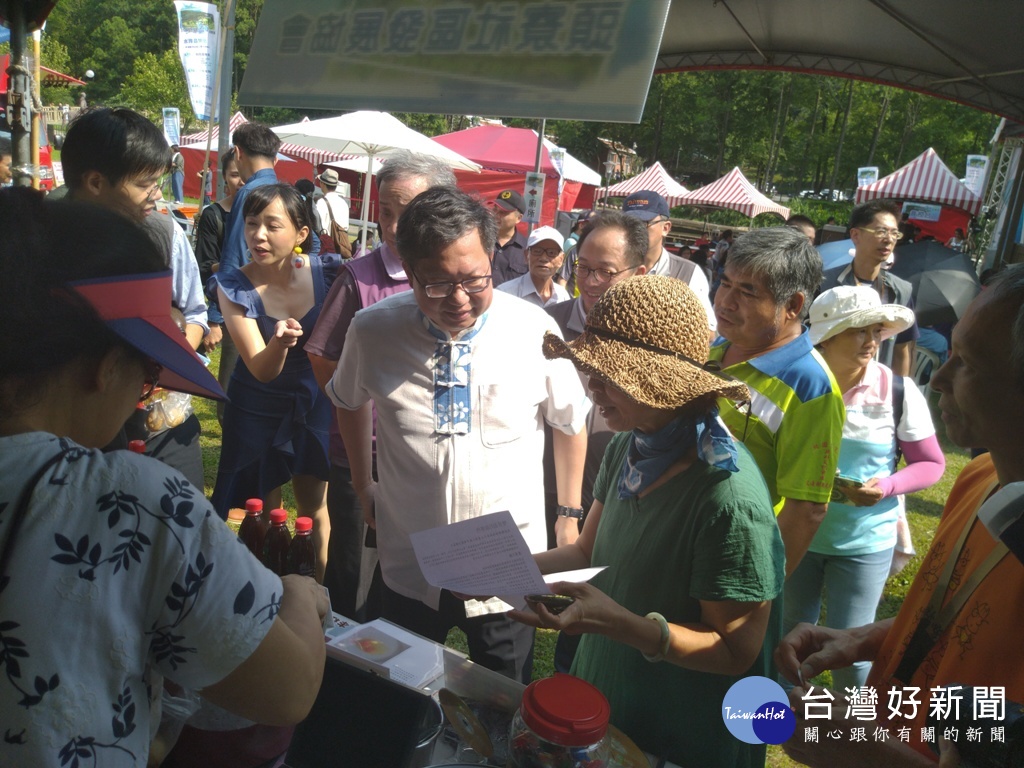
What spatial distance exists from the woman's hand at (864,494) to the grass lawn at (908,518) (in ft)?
3.81

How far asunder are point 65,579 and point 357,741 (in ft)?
2.26

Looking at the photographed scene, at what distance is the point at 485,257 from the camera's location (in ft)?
7.11

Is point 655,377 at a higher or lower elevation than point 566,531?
higher

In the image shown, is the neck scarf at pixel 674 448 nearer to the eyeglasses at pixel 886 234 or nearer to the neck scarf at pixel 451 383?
the neck scarf at pixel 451 383

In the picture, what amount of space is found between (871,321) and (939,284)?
6.07 m

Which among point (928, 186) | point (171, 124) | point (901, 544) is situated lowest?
point (901, 544)

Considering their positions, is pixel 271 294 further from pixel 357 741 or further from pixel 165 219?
pixel 357 741

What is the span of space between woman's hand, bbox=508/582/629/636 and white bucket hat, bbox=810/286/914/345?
1563 mm

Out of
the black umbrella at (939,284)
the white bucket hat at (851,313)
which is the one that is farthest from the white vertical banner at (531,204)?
the white bucket hat at (851,313)

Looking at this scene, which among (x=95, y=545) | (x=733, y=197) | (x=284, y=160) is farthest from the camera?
(x=284, y=160)

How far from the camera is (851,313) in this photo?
2.64 m

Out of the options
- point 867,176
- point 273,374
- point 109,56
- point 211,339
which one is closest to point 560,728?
point 273,374

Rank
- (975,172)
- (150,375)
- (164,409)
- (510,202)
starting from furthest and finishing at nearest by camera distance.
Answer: (975,172), (510,202), (164,409), (150,375)

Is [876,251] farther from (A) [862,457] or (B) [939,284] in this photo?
(B) [939,284]
